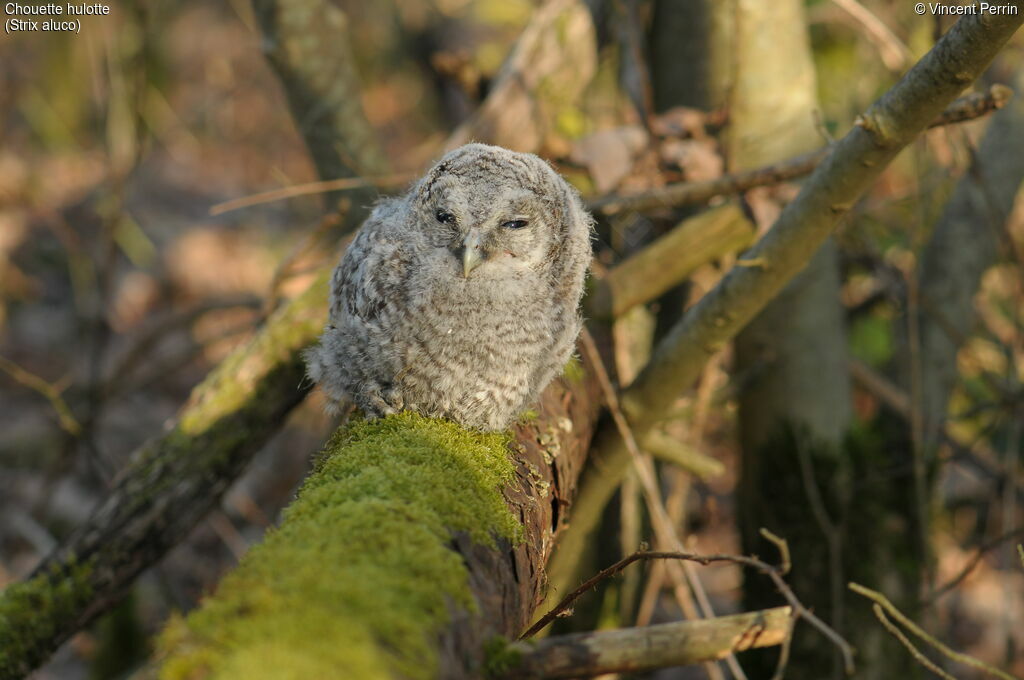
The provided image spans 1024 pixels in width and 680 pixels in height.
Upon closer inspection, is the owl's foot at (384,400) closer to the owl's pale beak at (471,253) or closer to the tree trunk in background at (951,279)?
the owl's pale beak at (471,253)

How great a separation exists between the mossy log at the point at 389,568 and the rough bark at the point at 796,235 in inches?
36.1

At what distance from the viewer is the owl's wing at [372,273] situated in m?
2.69

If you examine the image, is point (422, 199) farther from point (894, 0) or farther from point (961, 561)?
point (961, 561)

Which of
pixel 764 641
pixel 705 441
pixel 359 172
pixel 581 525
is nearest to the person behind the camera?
pixel 764 641

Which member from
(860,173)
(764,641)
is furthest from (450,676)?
(860,173)

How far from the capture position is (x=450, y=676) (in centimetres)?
152

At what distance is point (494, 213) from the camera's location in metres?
2.64

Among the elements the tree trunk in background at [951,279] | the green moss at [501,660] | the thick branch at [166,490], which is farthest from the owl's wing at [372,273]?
the tree trunk in background at [951,279]

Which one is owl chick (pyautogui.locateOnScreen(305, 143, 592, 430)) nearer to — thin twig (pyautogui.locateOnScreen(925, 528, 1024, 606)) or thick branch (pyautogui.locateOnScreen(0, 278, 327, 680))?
thick branch (pyautogui.locateOnScreen(0, 278, 327, 680))

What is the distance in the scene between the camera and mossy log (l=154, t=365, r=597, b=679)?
1.41 m

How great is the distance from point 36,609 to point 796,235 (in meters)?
2.67

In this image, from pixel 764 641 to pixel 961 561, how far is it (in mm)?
5417

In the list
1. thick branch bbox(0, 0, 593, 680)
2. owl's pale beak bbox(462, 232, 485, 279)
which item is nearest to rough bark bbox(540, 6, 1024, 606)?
owl's pale beak bbox(462, 232, 485, 279)

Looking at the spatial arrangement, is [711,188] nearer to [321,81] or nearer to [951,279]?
[951,279]
